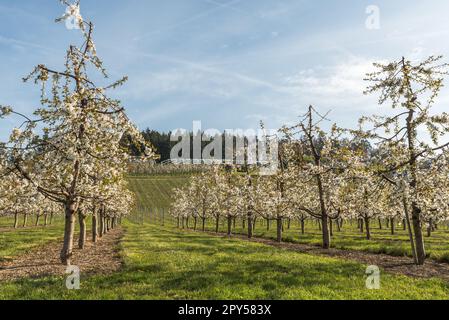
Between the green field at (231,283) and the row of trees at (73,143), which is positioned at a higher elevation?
the row of trees at (73,143)

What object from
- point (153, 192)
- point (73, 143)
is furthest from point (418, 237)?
point (153, 192)

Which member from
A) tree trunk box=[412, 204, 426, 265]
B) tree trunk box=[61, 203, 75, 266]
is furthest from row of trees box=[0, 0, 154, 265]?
tree trunk box=[412, 204, 426, 265]

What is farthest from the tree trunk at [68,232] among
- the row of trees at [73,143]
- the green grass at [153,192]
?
the green grass at [153,192]

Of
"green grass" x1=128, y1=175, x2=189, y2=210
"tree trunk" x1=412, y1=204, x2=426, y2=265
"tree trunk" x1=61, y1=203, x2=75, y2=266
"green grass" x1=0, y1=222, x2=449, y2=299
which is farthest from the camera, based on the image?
"green grass" x1=128, y1=175, x2=189, y2=210

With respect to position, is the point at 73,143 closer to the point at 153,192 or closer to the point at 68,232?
the point at 68,232

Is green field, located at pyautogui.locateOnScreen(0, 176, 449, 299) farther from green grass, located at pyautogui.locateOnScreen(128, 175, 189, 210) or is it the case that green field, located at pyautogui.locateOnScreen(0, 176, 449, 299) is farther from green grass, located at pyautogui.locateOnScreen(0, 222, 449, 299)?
green grass, located at pyautogui.locateOnScreen(128, 175, 189, 210)

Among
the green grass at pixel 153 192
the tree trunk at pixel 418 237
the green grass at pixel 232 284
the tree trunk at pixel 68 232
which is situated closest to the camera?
the green grass at pixel 232 284

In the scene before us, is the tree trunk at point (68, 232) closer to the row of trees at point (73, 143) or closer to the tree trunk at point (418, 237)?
the row of trees at point (73, 143)

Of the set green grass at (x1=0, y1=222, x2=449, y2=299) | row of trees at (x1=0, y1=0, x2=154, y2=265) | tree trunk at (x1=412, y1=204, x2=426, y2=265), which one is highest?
row of trees at (x1=0, y1=0, x2=154, y2=265)

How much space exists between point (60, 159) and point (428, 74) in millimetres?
21828

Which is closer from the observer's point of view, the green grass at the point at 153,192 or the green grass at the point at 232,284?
the green grass at the point at 232,284

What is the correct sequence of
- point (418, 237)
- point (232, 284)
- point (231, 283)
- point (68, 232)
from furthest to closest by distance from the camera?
1. point (418, 237)
2. point (68, 232)
3. point (231, 283)
4. point (232, 284)

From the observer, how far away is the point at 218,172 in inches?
2215
